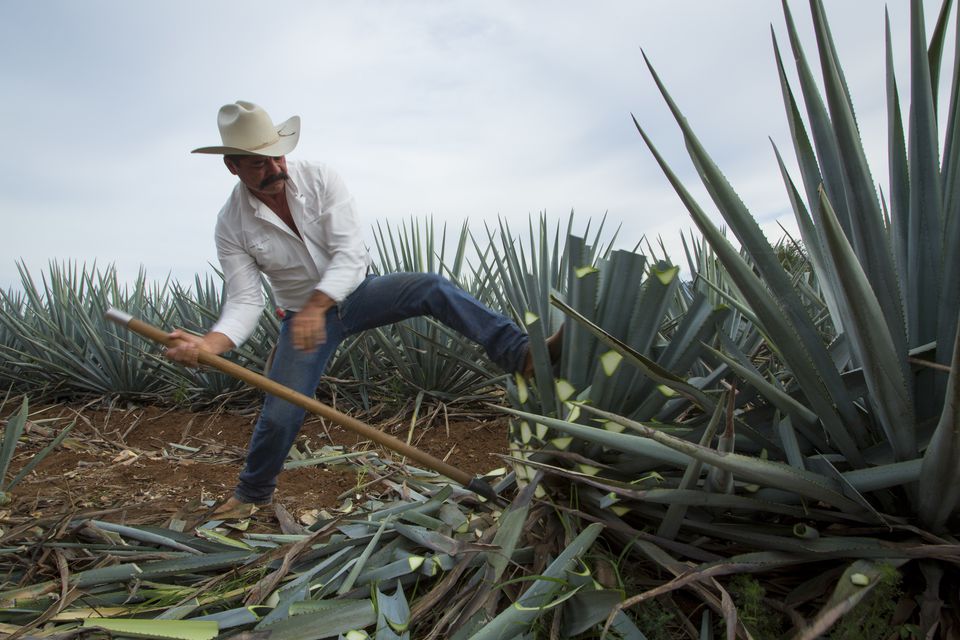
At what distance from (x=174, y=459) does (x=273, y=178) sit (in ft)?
5.77

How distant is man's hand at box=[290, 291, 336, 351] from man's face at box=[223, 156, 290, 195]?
1.71 feet

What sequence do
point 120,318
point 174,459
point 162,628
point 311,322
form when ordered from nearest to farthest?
point 162,628 < point 120,318 < point 311,322 < point 174,459

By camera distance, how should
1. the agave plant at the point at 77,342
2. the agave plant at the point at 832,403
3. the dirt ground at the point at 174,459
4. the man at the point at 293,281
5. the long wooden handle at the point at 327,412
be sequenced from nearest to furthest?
the agave plant at the point at 832,403
the long wooden handle at the point at 327,412
the man at the point at 293,281
the dirt ground at the point at 174,459
the agave plant at the point at 77,342

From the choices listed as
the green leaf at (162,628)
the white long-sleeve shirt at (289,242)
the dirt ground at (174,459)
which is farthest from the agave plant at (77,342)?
the green leaf at (162,628)

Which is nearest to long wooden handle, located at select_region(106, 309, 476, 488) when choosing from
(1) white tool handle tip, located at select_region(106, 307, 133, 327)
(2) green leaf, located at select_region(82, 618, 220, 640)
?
(1) white tool handle tip, located at select_region(106, 307, 133, 327)

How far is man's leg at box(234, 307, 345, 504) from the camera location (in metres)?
2.81

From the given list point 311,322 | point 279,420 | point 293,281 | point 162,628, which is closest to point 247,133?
point 293,281

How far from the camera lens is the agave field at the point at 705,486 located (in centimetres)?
127

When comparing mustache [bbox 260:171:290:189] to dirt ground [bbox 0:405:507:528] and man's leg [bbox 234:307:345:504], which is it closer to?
man's leg [bbox 234:307:345:504]

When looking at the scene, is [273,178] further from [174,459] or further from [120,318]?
[174,459]

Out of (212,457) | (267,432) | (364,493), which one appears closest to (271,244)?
(267,432)

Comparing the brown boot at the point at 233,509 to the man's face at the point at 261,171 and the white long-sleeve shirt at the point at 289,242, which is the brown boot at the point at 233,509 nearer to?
the white long-sleeve shirt at the point at 289,242

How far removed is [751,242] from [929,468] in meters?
0.48

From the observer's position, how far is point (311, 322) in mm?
2744
